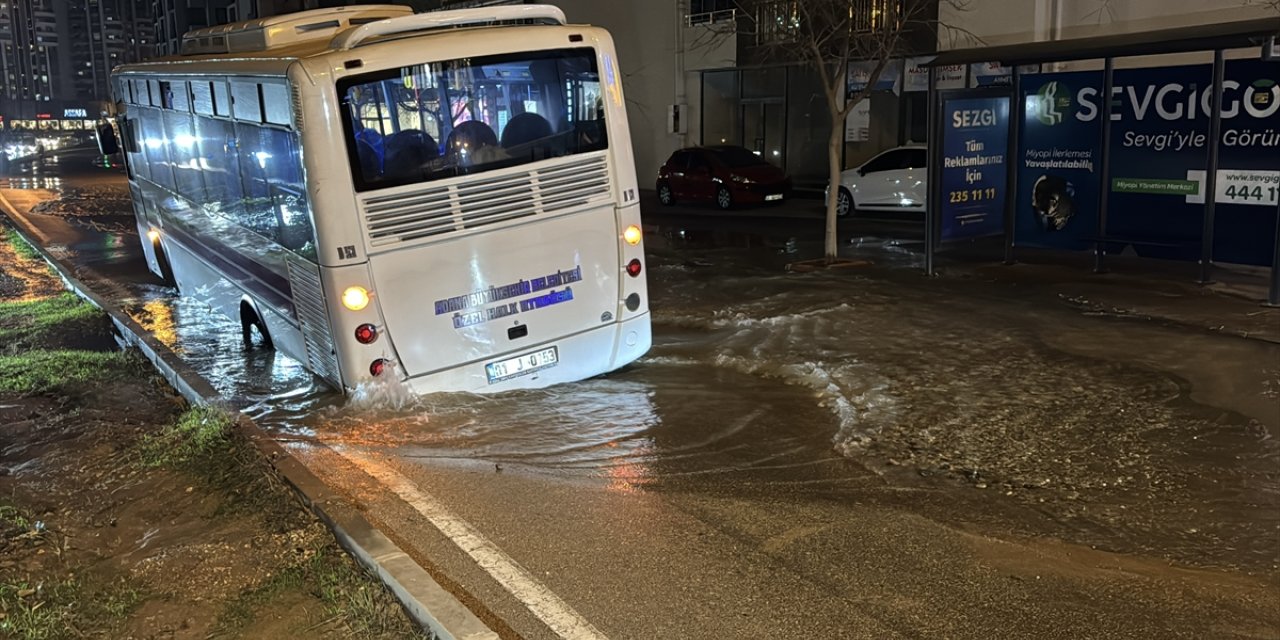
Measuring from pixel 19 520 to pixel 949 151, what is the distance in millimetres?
11722

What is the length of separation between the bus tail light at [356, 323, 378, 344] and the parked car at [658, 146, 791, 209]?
17.4 meters

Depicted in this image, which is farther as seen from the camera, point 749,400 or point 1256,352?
point 1256,352

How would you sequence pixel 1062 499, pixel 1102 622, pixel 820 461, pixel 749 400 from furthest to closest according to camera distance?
1. pixel 749 400
2. pixel 820 461
3. pixel 1062 499
4. pixel 1102 622

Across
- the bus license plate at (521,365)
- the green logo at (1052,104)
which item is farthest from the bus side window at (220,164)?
the green logo at (1052,104)

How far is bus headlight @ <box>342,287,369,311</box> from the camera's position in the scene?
7480 mm

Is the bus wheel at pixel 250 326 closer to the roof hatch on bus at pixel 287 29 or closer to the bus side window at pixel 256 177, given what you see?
the bus side window at pixel 256 177

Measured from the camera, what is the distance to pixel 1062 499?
5.93 meters

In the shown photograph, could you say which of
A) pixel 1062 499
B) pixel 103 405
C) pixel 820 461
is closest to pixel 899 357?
pixel 820 461

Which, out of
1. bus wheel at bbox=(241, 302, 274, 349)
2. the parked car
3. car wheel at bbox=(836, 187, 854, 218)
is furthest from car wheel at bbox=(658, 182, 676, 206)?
bus wheel at bbox=(241, 302, 274, 349)

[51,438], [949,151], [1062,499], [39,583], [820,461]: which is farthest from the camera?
[949,151]

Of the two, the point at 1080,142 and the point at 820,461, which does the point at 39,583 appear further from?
the point at 1080,142

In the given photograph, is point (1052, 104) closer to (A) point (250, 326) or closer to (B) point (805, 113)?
(A) point (250, 326)

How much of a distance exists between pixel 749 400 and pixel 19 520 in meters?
5.12

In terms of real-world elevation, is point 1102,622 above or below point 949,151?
below
